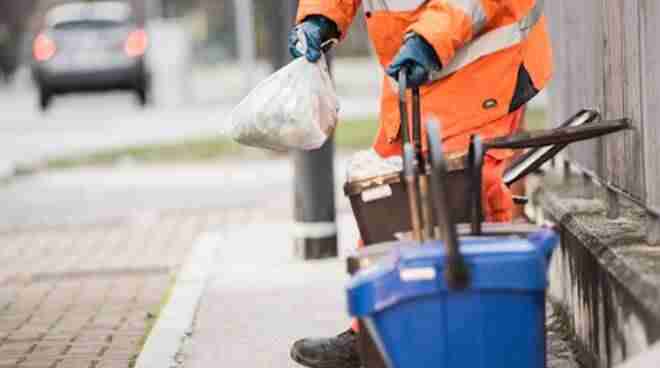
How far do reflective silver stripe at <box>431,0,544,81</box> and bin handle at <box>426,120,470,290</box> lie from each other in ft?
3.76

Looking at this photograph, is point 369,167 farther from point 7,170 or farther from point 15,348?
point 7,170

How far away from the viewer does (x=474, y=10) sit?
5406 millimetres

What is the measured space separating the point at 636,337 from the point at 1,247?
22.5ft

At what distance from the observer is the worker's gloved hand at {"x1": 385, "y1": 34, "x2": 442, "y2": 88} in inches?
207

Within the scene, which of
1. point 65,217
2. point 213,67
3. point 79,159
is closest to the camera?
point 65,217

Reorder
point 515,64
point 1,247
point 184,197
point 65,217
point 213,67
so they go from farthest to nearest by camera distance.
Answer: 1. point 213,67
2. point 184,197
3. point 65,217
4. point 1,247
5. point 515,64

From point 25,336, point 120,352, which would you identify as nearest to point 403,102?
point 120,352

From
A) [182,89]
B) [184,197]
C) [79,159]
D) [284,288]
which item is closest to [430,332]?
[284,288]

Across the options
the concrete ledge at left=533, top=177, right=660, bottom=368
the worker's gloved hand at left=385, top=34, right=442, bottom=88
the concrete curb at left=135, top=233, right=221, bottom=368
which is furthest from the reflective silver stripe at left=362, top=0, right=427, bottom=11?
the concrete curb at left=135, top=233, right=221, bottom=368

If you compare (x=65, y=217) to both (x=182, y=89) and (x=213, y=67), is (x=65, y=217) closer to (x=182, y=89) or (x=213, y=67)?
(x=182, y=89)

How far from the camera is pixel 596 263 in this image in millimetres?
5660

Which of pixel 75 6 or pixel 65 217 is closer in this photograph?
pixel 65 217

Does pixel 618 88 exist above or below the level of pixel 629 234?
above

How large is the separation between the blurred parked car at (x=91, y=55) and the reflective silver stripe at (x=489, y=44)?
23.8 metres
